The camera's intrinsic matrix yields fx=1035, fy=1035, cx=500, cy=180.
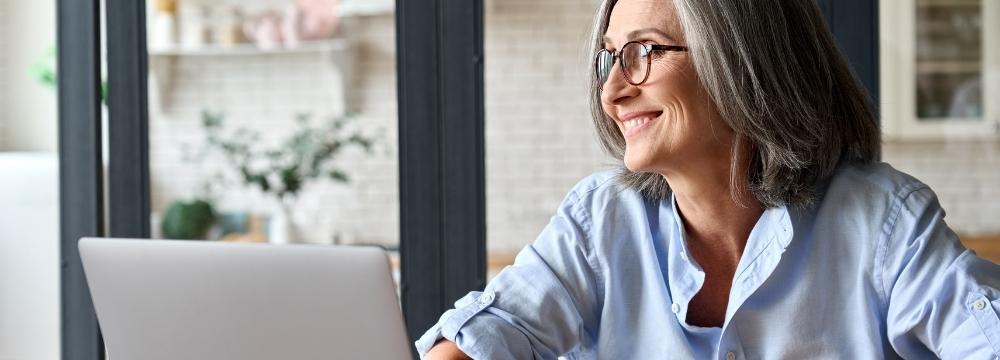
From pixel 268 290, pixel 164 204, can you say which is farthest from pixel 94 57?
pixel 268 290

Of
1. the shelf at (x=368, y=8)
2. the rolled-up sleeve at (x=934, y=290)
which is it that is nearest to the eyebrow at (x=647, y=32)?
the rolled-up sleeve at (x=934, y=290)

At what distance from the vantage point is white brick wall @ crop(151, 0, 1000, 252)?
220 centimetres

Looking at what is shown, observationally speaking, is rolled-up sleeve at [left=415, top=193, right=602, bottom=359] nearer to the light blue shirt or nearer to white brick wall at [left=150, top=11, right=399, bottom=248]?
the light blue shirt

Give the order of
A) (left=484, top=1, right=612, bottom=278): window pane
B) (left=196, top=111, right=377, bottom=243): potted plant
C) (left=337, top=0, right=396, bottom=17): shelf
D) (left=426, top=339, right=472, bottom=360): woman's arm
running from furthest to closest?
(left=337, top=0, right=396, bottom=17): shelf
(left=196, top=111, right=377, bottom=243): potted plant
(left=484, top=1, right=612, bottom=278): window pane
(left=426, top=339, right=472, bottom=360): woman's arm

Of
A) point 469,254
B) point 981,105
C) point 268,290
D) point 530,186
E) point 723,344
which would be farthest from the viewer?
point 981,105

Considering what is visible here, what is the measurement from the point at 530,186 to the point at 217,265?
1.29m

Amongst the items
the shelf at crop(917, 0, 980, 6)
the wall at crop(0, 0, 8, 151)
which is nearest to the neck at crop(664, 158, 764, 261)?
the wall at crop(0, 0, 8, 151)

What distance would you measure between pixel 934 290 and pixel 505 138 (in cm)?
140

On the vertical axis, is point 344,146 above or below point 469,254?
above

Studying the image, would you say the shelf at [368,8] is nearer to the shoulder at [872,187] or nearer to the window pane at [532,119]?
the window pane at [532,119]

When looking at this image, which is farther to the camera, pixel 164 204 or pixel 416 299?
pixel 164 204

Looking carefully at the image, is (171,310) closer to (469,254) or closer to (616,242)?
(616,242)

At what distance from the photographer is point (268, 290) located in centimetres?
115

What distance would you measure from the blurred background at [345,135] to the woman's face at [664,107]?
177 mm
